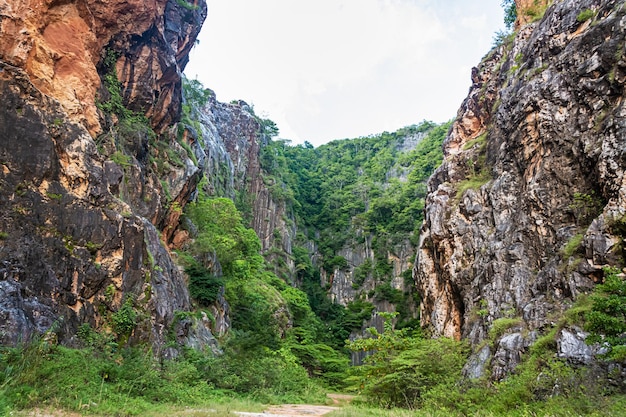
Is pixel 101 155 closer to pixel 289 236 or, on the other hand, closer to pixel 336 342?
pixel 336 342

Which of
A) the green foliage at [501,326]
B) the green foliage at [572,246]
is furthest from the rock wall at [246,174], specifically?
the green foliage at [572,246]

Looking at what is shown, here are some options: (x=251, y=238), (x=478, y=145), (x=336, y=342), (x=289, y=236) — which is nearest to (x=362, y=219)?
(x=289, y=236)

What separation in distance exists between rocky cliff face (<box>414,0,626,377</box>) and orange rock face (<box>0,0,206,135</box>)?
58.1 ft

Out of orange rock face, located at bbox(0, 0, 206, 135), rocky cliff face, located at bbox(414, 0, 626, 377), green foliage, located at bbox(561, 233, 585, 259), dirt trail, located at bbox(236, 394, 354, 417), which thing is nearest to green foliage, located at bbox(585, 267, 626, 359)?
rocky cliff face, located at bbox(414, 0, 626, 377)

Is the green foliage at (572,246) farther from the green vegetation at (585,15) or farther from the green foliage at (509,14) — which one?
the green foliage at (509,14)

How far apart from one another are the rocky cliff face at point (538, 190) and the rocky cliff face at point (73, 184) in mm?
12777

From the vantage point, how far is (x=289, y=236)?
54.0 m

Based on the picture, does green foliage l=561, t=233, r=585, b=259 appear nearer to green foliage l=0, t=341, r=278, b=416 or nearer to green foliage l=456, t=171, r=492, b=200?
green foliage l=456, t=171, r=492, b=200

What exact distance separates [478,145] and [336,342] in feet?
80.2

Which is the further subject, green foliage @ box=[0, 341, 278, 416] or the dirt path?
the dirt path

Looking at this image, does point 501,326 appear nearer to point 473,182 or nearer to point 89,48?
point 473,182

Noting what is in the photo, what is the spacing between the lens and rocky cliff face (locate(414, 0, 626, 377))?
41.9 feet

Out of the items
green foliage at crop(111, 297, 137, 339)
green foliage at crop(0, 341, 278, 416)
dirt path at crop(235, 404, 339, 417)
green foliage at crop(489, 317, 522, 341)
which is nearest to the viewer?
green foliage at crop(0, 341, 278, 416)

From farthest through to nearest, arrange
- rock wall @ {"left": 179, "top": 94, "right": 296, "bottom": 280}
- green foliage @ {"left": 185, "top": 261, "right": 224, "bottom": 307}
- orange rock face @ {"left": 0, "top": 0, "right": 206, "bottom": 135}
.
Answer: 1. rock wall @ {"left": 179, "top": 94, "right": 296, "bottom": 280}
2. green foliage @ {"left": 185, "top": 261, "right": 224, "bottom": 307}
3. orange rock face @ {"left": 0, "top": 0, "right": 206, "bottom": 135}
